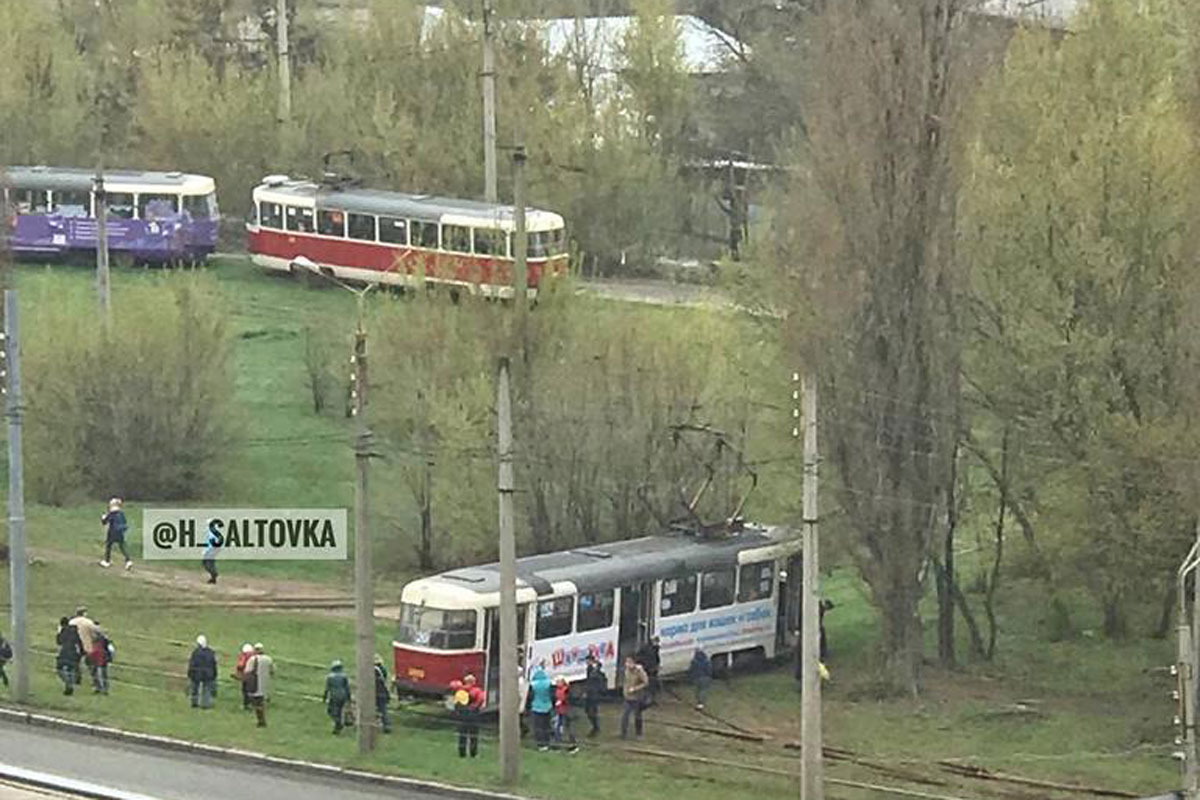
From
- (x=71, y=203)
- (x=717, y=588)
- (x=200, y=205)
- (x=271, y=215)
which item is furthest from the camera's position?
(x=200, y=205)

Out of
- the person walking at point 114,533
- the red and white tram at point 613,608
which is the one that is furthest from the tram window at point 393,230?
the red and white tram at point 613,608

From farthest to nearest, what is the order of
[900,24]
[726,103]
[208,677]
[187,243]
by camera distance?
[726,103] → [187,243] → [900,24] → [208,677]

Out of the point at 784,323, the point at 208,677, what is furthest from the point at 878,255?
the point at 208,677

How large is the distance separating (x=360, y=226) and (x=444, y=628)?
31659mm

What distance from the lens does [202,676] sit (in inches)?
1340

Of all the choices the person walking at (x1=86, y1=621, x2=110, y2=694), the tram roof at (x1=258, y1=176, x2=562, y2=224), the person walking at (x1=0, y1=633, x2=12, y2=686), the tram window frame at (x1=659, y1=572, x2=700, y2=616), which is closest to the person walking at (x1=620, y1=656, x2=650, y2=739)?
the tram window frame at (x1=659, y1=572, x2=700, y2=616)

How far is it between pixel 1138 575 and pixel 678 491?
9.37m

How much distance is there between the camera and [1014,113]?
4125 cm

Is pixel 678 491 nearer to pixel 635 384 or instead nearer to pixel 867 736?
pixel 635 384

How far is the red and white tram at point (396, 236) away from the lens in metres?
48.5

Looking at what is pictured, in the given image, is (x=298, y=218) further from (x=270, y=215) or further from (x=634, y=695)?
(x=634, y=695)

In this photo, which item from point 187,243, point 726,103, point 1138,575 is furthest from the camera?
point 726,103

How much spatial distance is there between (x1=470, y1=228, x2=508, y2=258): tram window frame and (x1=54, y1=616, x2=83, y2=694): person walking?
17.2 meters

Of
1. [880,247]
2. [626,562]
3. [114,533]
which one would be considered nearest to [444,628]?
[626,562]
